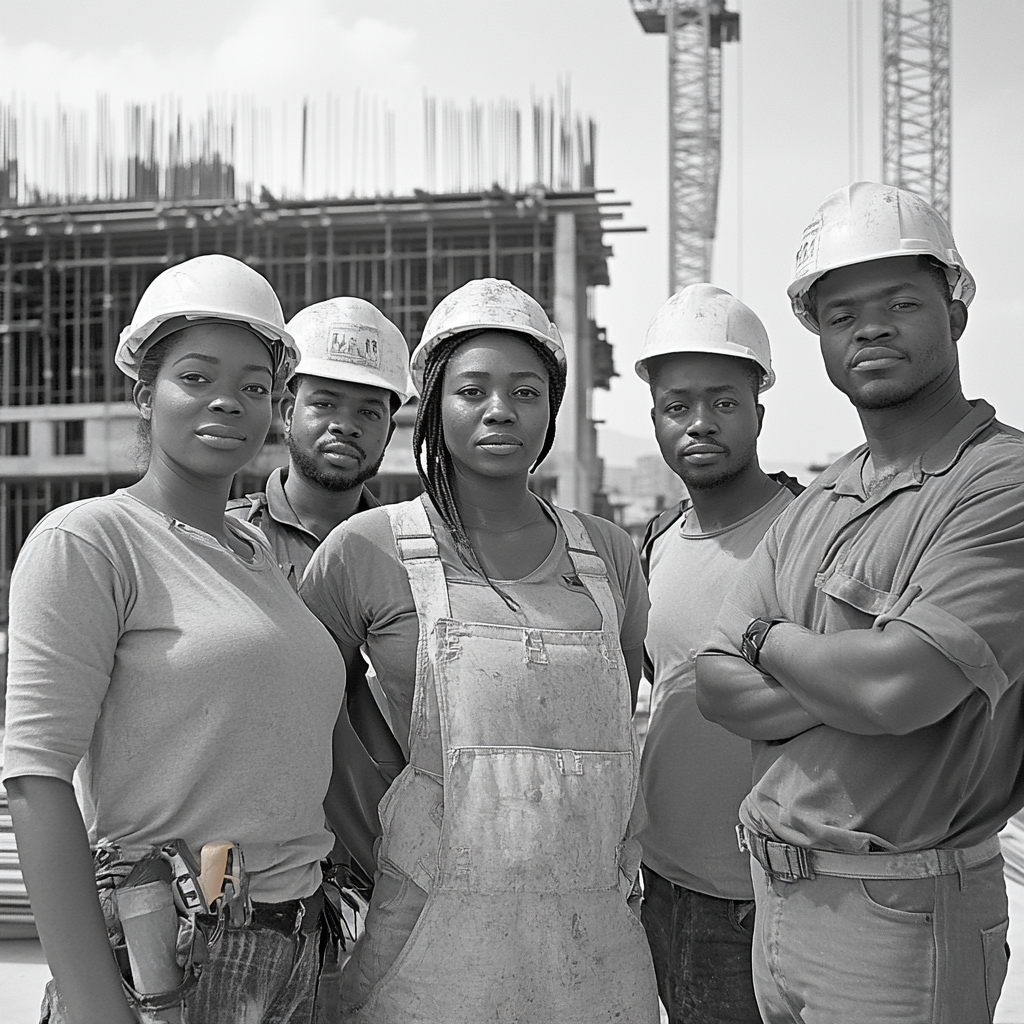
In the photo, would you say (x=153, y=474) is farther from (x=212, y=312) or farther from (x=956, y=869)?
(x=956, y=869)

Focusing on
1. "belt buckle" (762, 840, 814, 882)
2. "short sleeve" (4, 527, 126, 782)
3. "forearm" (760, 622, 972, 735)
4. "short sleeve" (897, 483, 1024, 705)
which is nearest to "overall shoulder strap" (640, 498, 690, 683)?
"belt buckle" (762, 840, 814, 882)

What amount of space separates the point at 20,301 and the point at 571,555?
71.0ft

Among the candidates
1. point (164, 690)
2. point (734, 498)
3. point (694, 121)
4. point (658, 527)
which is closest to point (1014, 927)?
point (658, 527)

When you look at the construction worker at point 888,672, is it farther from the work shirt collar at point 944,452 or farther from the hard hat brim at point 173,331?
the hard hat brim at point 173,331

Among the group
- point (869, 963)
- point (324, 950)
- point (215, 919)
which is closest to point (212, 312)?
point (215, 919)

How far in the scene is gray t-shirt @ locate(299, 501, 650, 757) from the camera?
252cm

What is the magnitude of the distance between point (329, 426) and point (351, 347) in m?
0.31

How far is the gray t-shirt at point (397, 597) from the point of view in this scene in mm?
2516

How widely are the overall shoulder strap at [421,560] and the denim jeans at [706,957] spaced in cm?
119

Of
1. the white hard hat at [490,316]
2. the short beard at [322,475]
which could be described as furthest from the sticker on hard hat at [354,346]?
the white hard hat at [490,316]

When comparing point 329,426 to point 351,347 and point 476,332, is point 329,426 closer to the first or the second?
point 351,347

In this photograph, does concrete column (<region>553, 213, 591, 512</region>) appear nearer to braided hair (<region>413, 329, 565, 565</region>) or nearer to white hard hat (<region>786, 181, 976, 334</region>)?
braided hair (<region>413, 329, 565, 565</region>)

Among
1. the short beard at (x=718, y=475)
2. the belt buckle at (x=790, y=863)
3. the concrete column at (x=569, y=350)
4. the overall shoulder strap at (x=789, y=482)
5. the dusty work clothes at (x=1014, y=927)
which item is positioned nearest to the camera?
the belt buckle at (x=790, y=863)

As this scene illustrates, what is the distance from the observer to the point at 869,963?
84.7 inches
